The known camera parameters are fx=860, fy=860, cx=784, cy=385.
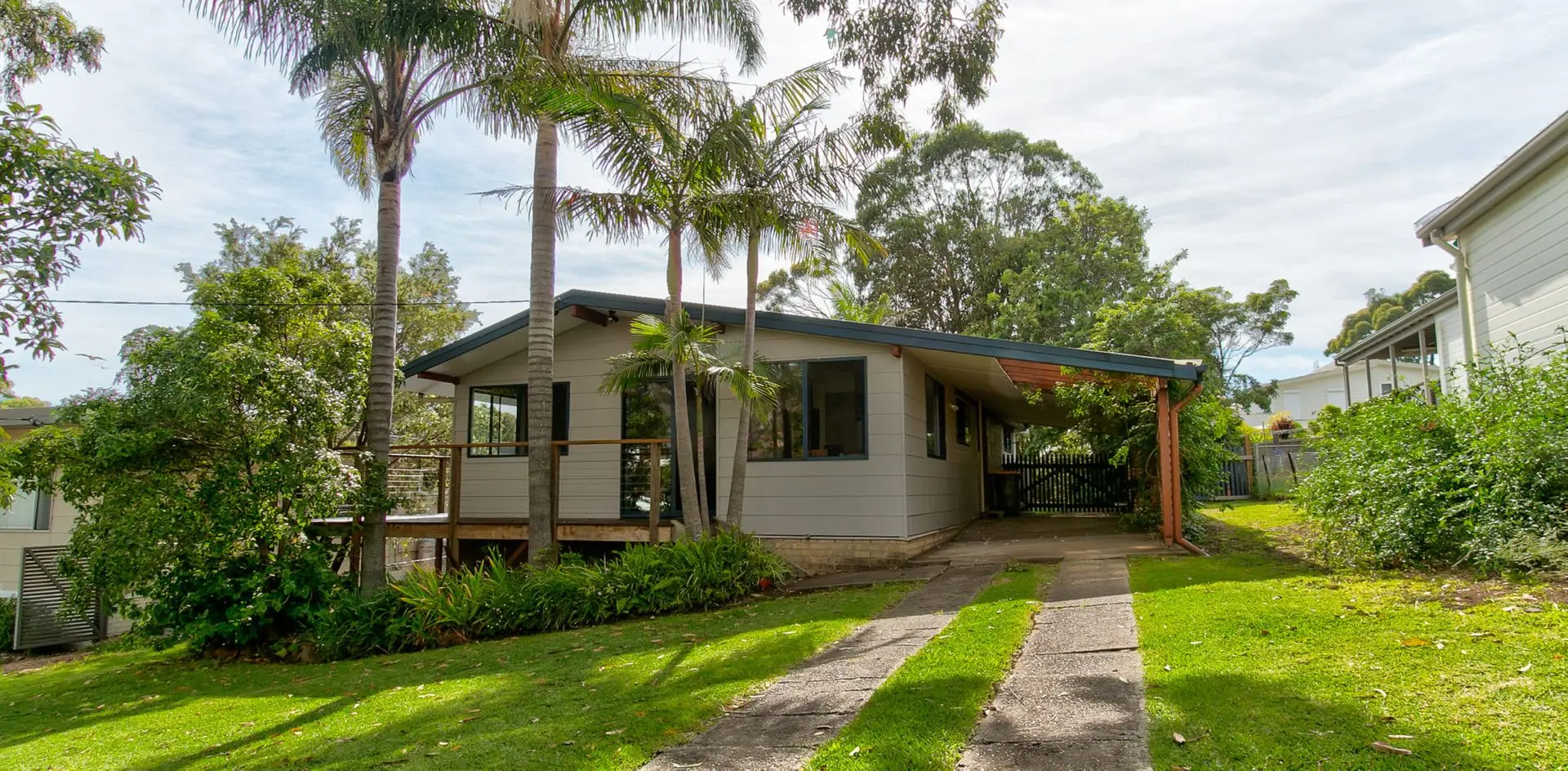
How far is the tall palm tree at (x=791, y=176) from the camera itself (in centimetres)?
1004

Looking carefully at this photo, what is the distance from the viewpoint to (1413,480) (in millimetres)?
7238

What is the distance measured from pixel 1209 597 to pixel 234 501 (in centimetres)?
933

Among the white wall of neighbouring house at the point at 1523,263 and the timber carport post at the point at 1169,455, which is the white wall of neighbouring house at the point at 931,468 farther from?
the white wall of neighbouring house at the point at 1523,263

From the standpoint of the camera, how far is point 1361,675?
4.25m

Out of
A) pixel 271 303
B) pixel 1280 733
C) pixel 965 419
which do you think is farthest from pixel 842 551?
pixel 1280 733

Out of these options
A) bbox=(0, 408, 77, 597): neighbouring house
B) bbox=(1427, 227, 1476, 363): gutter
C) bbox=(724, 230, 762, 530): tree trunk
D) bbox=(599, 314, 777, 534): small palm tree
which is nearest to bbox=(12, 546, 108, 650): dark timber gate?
bbox=(0, 408, 77, 597): neighbouring house

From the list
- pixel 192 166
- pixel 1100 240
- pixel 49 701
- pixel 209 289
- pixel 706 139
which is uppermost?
pixel 1100 240

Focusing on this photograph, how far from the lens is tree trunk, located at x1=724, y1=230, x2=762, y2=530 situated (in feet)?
33.8

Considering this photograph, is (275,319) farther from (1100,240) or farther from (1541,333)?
(1100,240)

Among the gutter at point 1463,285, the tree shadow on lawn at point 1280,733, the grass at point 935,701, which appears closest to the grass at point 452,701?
the grass at point 935,701

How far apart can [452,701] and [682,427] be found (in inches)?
185

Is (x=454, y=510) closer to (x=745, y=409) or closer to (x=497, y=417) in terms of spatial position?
(x=497, y=417)

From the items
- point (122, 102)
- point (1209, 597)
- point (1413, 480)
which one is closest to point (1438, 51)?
point (1413, 480)

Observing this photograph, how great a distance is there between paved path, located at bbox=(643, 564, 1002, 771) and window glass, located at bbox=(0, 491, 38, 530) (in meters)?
14.8
